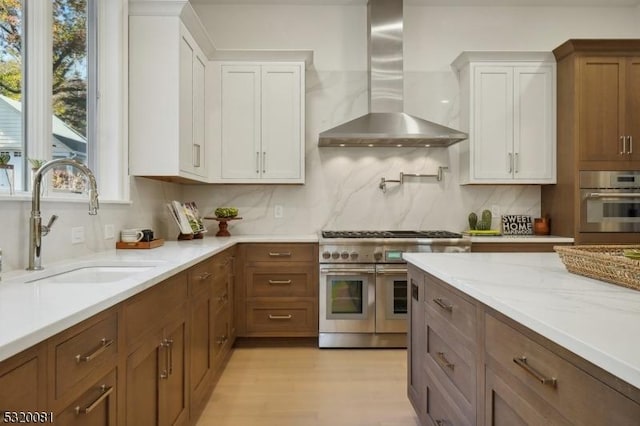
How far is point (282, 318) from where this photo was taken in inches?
131

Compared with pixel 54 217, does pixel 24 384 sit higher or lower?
lower

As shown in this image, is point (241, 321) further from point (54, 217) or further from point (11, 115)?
point (11, 115)

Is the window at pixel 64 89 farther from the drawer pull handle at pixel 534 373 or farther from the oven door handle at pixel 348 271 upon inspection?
the drawer pull handle at pixel 534 373

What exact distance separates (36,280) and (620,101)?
13.8ft

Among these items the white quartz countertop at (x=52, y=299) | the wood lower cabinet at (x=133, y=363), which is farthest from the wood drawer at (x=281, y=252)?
the white quartz countertop at (x=52, y=299)

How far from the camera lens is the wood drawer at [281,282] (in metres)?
3.31

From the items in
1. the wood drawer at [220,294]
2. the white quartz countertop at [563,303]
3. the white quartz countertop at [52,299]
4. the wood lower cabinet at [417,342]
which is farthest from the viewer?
the wood drawer at [220,294]

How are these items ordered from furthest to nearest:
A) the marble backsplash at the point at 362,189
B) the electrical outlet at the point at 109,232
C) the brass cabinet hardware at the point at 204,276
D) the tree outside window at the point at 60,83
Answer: the marble backsplash at the point at 362,189, the electrical outlet at the point at 109,232, the brass cabinet hardware at the point at 204,276, the tree outside window at the point at 60,83

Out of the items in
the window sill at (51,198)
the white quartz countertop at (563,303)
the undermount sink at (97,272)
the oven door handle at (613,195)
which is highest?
the oven door handle at (613,195)

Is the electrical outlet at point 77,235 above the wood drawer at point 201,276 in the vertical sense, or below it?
above

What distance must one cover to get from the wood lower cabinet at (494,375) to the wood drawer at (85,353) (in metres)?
1.10

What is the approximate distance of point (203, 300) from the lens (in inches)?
88.7

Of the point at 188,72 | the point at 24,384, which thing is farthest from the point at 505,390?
the point at 188,72

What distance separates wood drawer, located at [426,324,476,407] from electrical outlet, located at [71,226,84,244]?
1.83 m
